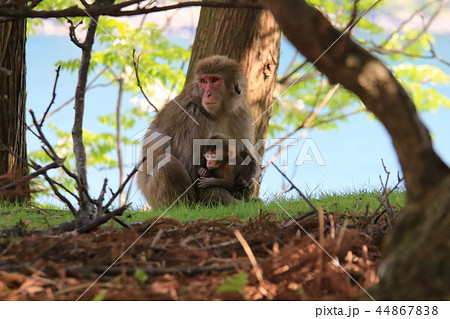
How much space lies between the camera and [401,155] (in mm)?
2896

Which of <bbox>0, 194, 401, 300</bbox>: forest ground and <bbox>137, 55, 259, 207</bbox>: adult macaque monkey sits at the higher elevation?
<bbox>137, 55, 259, 207</bbox>: adult macaque monkey

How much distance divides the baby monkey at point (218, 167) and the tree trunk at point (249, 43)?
1.61m

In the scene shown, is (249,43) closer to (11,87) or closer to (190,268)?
(11,87)

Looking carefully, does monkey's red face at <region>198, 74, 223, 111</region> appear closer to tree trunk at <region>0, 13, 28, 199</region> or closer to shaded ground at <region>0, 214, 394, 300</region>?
tree trunk at <region>0, 13, 28, 199</region>

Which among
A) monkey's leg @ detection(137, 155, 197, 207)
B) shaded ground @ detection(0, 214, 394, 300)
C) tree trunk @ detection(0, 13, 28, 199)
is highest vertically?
tree trunk @ detection(0, 13, 28, 199)

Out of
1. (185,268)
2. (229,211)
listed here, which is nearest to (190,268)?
(185,268)

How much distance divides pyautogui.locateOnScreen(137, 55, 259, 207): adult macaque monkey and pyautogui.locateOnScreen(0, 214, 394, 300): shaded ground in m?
4.37

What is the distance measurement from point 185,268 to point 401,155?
1.20 m

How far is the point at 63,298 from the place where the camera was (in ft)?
8.22

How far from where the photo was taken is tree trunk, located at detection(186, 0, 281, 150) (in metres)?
8.82

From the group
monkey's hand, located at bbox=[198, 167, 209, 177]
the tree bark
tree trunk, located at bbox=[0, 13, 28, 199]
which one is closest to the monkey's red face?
monkey's hand, located at bbox=[198, 167, 209, 177]

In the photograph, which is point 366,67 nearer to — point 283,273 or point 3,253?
point 283,273

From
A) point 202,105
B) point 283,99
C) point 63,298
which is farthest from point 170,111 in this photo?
point 283,99
